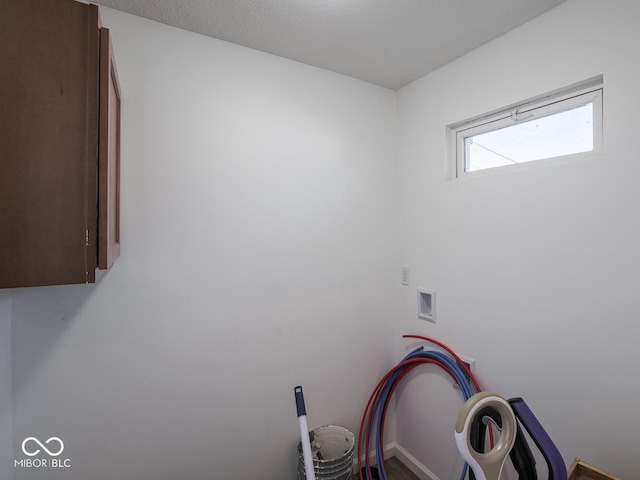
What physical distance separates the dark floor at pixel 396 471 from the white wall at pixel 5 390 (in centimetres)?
183

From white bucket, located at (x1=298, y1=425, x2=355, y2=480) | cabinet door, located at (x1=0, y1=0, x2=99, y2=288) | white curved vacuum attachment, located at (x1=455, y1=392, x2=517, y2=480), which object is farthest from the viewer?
white bucket, located at (x1=298, y1=425, x2=355, y2=480)

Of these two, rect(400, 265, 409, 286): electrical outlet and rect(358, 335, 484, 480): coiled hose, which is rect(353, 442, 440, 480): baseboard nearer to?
rect(358, 335, 484, 480): coiled hose

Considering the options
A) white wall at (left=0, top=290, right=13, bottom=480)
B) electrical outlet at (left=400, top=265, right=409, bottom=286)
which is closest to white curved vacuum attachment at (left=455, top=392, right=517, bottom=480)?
electrical outlet at (left=400, top=265, right=409, bottom=286)

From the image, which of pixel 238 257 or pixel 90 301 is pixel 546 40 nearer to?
pixel 238 257

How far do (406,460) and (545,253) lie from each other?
5.59ft

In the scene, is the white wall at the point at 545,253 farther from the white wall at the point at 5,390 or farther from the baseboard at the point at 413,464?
the white wall at the point at 5,390

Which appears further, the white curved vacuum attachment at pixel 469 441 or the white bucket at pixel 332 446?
the white bucket at pixel 332 446

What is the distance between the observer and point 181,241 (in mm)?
1589

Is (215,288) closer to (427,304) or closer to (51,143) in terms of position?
(51,143)

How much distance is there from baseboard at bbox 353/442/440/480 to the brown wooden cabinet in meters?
2.14

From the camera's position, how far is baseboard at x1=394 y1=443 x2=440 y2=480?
1988mm

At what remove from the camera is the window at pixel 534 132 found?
54.2 inches

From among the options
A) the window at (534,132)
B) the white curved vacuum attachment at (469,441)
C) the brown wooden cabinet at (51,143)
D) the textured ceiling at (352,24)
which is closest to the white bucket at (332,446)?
the white curved vacuum attachment at (469,441)

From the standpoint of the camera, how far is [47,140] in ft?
2.76
